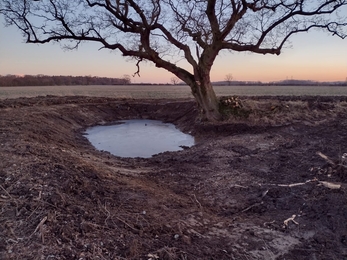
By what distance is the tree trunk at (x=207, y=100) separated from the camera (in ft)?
48.5

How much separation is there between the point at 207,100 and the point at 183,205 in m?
10.2

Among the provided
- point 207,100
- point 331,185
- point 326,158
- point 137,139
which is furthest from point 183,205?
point 207,100

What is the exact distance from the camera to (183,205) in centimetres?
521

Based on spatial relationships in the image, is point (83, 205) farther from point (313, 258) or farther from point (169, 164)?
point (169, 164)

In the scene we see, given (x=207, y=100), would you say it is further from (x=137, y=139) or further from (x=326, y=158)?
(x=326, y=158)

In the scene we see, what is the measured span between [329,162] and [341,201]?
7.21 feet

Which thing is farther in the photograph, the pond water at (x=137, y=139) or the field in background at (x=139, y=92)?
the field in background at (x=139, y=92)

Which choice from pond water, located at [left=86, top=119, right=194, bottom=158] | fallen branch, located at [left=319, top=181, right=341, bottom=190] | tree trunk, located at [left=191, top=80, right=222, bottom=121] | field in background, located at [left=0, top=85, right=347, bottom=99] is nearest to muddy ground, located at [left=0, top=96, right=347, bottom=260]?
fallen branch, located at [left=319, top=181, right=341, bottom=190]

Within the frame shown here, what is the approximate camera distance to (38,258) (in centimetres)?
306

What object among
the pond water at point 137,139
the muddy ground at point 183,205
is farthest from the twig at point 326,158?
the pond water at point 137,139

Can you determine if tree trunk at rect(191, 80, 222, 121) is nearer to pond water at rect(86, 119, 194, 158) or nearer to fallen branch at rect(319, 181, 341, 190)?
pond water at rect(86, 119, 194, 158)

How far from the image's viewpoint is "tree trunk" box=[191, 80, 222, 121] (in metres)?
14.8

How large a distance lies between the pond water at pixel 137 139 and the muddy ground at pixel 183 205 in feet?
8.22

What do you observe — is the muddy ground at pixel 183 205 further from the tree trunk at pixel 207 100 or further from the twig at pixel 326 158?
the tree trunk at pixel 207 100
